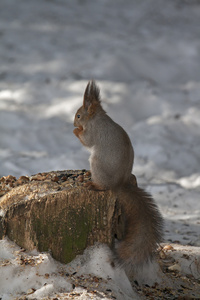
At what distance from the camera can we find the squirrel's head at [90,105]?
3.20 meters

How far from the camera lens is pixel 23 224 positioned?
2980 mm

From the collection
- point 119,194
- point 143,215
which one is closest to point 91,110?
point 119,194

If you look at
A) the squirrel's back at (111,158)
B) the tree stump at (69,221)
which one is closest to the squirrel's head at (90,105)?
the squirrel's back at (111,158)

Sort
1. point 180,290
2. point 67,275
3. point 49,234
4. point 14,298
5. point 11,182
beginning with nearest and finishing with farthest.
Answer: point 14,298 < point 67,275 < point 49,234 < point 180,290 < point 11,182

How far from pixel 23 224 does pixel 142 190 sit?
97 centimetres

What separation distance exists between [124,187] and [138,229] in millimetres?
346

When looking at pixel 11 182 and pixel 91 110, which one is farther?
pixel 11 182

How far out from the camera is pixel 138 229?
286 centimetres

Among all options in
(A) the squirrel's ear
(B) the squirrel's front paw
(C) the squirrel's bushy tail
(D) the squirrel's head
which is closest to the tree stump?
(C) the squirrel's bushy tail

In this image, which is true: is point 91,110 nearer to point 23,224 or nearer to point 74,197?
point 74,197

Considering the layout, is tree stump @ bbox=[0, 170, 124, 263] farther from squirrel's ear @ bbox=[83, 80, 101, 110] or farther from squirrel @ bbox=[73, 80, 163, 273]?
squirrel's ear @ bbox=[83, 80, 101, 110]

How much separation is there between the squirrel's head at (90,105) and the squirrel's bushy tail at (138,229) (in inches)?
26.6

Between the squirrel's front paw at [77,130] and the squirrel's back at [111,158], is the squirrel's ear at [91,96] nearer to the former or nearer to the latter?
the squirrel's front paw at [77,130]

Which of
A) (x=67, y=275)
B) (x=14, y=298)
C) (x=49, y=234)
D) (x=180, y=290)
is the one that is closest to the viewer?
(x=14, y=298)
